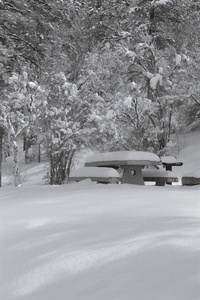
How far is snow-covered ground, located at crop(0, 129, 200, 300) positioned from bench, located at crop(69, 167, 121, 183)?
2.72 meters

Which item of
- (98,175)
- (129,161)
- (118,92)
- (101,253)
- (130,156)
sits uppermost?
(118,92)

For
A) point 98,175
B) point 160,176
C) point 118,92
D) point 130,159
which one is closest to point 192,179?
point 130,159

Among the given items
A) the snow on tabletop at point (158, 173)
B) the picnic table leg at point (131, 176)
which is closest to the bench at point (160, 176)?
the snow on tabletop at point (158, 173)

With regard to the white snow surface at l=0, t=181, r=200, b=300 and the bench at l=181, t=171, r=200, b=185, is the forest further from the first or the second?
the white snow surface at l=0, t=181, r=200, b=300

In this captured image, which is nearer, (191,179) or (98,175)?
(98,175)

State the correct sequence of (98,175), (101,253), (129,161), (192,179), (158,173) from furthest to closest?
(158,173), (129,161), (192,179), (98,175), (101,253)

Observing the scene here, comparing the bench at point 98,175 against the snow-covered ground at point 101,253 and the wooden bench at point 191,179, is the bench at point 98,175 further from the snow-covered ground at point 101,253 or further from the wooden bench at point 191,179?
the snow-covered ground at point 101,253

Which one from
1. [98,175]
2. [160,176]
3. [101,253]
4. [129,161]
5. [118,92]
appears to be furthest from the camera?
[118,92]

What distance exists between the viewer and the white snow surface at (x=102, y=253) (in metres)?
2.21

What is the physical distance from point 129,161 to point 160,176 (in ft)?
4.80

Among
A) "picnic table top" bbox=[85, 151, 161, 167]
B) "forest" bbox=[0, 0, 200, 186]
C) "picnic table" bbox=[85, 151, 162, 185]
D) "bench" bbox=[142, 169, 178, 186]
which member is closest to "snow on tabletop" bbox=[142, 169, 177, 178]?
"bench" bbox=[142, 169, 178, 186]

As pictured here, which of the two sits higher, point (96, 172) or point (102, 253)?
point (96, 172)

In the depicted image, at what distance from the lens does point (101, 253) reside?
8.75 feet

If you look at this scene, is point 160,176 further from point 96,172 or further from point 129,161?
point 96,172
